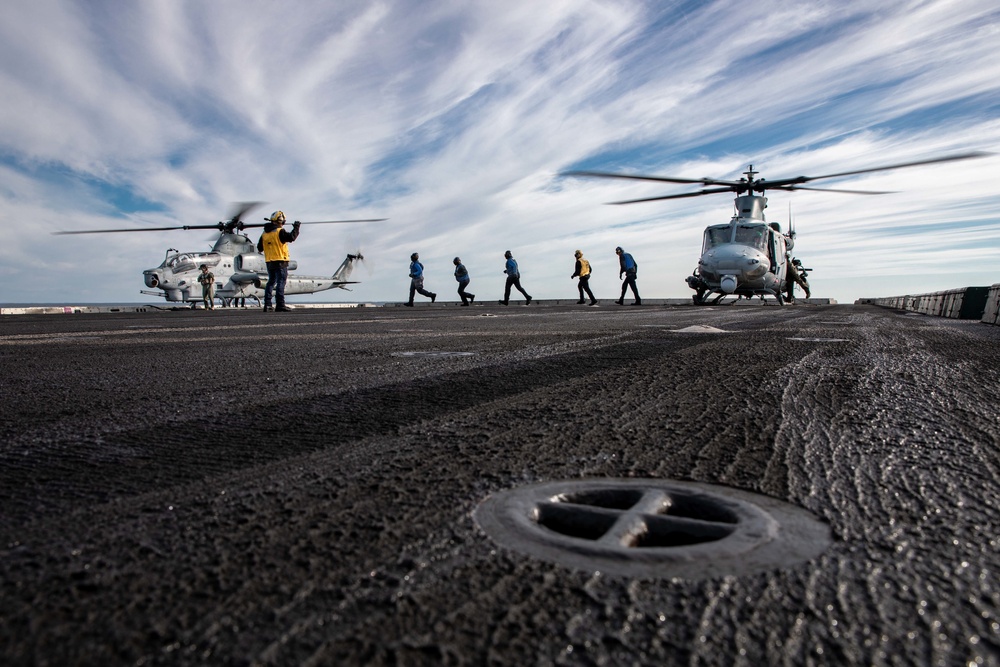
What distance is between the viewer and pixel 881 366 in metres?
3.52

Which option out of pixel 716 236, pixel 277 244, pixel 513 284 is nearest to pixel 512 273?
pixel 513 284

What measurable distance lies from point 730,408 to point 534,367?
1317 millimetres

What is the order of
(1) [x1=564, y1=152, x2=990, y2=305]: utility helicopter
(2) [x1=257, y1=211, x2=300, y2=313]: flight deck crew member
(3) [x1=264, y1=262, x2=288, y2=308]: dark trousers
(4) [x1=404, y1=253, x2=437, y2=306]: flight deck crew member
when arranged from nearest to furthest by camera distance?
(2) [x1=257, y1=211, x2=300, y2=313]: flight deck crew member < (3) [x1=264, y1=262, x2=288, y2=308]: dark trousers < (1) [x1=564, y1=152, x2=990, y2=305]: utility helicopter < (4) [x1=404, y1=253, x2=437, y2=306]: flight deck crew member

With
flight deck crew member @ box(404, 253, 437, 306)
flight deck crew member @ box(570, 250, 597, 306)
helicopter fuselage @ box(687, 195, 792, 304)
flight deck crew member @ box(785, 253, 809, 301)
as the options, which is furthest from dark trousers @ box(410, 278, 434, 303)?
flight deck crew member @ box(785, 253, 809, 301)

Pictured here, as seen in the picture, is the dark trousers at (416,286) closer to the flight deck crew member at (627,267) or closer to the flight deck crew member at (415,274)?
the flight deck crew member at (415,274)

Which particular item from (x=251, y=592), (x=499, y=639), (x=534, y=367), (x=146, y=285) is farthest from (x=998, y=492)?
(x=146, y=285)

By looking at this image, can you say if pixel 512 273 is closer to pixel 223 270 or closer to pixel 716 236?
pixel 716 236

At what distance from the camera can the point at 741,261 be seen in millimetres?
18656

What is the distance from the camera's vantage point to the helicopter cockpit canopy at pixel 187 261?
27969mm

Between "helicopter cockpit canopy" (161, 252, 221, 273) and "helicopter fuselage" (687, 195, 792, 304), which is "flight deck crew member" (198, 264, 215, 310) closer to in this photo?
"helicopter cockpit canopy" (161, 252, 221, 273)

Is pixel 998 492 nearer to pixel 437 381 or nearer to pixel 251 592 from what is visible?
pixel 251 592

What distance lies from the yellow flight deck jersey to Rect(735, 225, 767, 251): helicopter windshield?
13.0 meters

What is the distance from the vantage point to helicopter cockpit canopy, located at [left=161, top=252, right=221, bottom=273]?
27969 mm

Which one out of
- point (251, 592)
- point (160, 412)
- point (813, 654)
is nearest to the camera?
point (813, 654)
